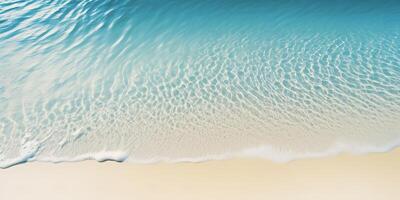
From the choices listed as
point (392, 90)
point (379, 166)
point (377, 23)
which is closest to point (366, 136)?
point (379, 166)

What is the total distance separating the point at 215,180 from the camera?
121 inches

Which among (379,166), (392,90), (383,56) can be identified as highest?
(383,56)

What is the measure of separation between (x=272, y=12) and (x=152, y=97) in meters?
3.33

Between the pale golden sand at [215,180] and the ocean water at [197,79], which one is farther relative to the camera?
the ocean water at [197,79]

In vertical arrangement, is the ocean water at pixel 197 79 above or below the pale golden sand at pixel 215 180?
above

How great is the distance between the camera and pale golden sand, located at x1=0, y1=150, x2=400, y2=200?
9.54ft

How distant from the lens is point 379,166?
10.2 feet

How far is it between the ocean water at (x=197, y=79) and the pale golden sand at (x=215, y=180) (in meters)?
0.15

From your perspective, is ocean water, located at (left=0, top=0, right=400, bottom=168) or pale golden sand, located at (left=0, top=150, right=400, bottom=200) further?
ocean water, located at (left=0, top=0, right=400, bottom=168)

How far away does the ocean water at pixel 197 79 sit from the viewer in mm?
3518

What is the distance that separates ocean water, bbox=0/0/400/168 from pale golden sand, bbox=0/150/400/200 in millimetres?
146

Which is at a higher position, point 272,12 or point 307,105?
point 272,12

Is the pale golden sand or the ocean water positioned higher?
the ocean water

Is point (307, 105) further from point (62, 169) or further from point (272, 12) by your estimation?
point (272, 12)
